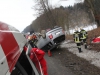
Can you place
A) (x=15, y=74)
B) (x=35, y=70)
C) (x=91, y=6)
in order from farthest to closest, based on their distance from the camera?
(x=91, y=6) → (x=35, y=70) → (x=15, y=74)

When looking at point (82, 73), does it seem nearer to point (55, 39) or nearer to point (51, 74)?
point (51, 74)

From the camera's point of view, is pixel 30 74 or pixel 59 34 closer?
pixel 30 74

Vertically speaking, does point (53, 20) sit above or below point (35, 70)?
below

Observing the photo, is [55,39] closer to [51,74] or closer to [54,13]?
[51,74]

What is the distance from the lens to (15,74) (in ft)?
8.45

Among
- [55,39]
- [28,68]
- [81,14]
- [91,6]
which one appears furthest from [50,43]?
[81,14]

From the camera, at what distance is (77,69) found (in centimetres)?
658

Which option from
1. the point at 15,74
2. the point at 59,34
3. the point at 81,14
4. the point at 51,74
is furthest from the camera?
the point at 81,14

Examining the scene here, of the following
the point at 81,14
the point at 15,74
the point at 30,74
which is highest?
the point at 15,74

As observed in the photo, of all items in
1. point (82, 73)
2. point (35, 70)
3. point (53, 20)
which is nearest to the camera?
point (35, 70)

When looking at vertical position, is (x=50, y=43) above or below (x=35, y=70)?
below

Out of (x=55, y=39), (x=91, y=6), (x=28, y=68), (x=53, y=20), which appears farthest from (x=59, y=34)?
(x=53, y=20)

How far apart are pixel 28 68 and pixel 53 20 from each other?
30.8 metres

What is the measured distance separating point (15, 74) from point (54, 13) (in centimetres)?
3335
